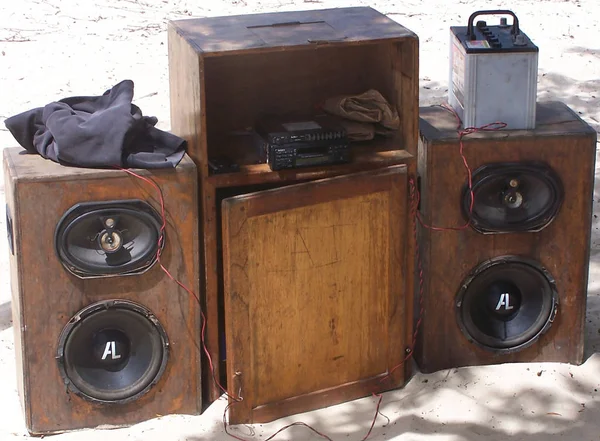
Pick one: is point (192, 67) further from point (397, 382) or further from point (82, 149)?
point (397, 382)

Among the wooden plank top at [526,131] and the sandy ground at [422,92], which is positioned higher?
the wooden plank top at [526,131]

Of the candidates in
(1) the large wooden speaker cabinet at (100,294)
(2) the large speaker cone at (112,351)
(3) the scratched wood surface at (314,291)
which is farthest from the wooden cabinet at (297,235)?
(2) the large speaker cone at (112,351)

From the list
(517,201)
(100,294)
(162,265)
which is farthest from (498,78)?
(100,294)

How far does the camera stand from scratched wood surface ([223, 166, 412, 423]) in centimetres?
404

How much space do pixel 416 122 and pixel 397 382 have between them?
3.45ft

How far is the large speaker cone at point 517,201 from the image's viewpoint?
169 inches

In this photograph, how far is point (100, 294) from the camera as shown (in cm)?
403

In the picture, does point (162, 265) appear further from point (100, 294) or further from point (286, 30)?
point (286, 30)

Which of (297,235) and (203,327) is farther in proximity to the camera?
(203,327)

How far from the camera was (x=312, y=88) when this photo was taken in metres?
4.73

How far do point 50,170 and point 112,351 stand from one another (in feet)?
2.33

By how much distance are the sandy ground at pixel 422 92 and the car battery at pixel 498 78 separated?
40.5 inches

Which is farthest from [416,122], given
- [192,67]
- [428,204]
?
[192,67]

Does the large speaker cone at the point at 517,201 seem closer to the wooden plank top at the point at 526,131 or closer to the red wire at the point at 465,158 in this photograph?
the red wire at the point at 465,158
